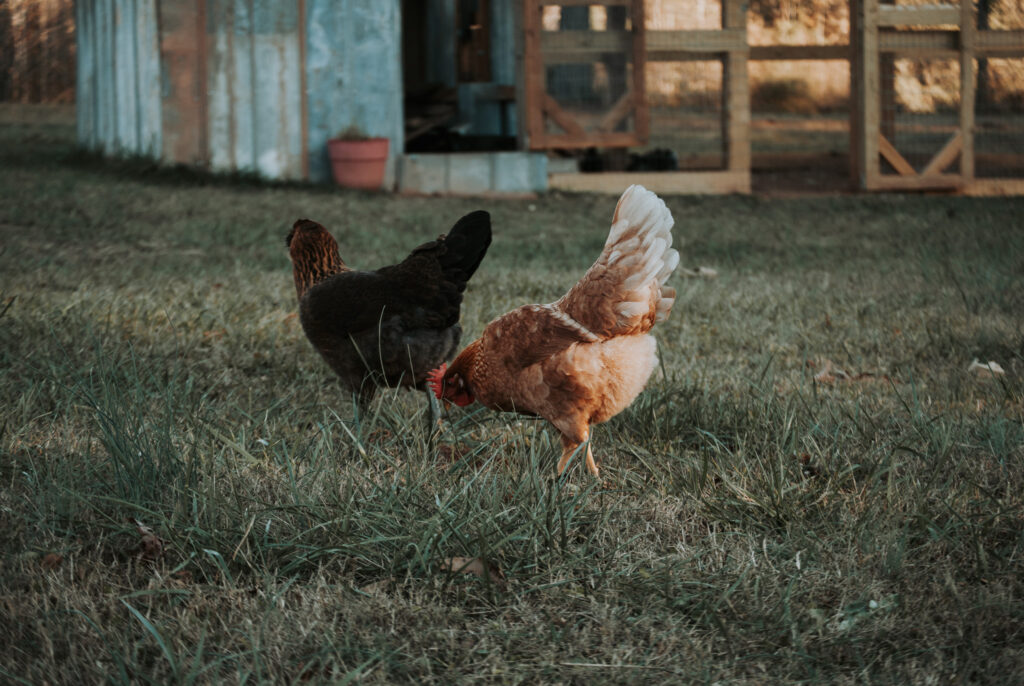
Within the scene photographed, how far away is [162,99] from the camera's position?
10219 millimetres

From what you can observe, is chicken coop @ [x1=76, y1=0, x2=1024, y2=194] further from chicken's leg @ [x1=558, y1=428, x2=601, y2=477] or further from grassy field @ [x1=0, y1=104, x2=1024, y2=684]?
chicken's leg @ [x1=558, y1=428, x2=601, y2=477]

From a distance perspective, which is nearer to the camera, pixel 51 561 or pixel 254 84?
pixel 51 561

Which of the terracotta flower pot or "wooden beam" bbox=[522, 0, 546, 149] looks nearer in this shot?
the terracotta flower pot

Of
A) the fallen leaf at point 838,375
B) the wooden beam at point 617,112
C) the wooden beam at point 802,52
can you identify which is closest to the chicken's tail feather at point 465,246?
the fallen leaf at point 838,375

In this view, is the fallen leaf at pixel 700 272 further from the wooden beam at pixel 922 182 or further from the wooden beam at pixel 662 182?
the wooden beam at pixel 922 182

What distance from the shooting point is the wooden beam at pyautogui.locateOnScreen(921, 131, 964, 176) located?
1098 cm

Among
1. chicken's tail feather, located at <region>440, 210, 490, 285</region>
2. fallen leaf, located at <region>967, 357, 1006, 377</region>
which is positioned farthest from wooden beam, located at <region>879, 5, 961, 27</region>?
chicken's tail feather, located at <region>440, 210, 490, 285</region>

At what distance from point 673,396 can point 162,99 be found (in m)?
8.45

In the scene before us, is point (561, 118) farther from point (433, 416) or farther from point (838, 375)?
point (433, 416)

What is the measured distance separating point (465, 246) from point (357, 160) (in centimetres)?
740

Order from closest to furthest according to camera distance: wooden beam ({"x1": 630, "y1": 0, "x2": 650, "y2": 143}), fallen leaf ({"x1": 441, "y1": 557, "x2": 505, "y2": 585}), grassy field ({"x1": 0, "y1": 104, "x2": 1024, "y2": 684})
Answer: grassy field ({"x1": 0, "y1": 104, "x2": 1024, "y2": 684}) < fallen leaf ({"x1": 441, "y1": 557, "x2": 505, "y2": 585}) < wooden beam ({"x1": 630, "y1": 0, "x2": 650, "y2": 143})

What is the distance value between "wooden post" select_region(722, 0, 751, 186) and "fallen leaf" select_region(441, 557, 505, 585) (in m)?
9.72

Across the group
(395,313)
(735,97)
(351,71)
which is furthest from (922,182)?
(395,313)

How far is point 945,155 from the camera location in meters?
11.0
